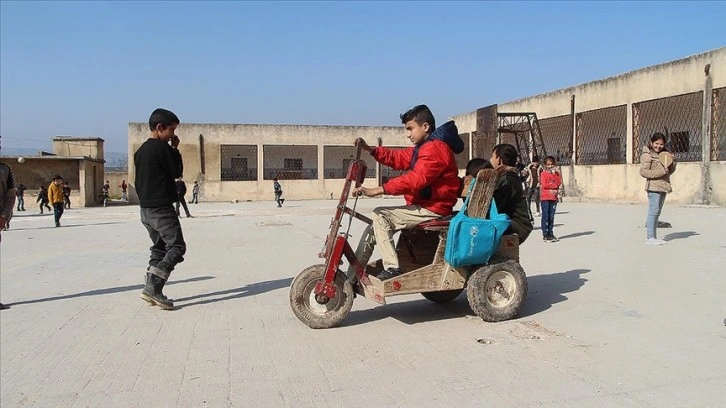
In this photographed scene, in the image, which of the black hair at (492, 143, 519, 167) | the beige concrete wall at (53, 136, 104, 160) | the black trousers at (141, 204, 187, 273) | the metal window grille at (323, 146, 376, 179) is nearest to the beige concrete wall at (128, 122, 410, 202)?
the metal window grille at (323, 146, 376, 179)

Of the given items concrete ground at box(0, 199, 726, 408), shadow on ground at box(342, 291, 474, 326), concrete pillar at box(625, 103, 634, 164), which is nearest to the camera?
concrete ground at box(0, 199, 726, 408)

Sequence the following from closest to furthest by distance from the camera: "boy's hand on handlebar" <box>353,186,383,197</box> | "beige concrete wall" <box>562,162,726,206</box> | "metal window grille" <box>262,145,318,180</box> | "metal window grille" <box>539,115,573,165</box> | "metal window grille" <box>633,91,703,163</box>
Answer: "boy's hand on handlebar" <box>353,186,383,197</box>
"beige concrete wall" <box>562,162,726,206</box>
"metal window grille" <box>633,91,703,163</box>
"metal window grille" <box>539,115,573,165</box>
"metal window grille" <box>262,145,318,180</box>

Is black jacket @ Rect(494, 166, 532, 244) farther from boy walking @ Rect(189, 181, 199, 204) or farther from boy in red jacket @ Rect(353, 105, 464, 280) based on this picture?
boy walking @ Rect(189, 181, 199, 204)

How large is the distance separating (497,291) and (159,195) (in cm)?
343

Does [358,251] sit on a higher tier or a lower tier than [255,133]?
lower

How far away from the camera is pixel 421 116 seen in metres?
5.09

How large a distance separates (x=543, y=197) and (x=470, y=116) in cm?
2442

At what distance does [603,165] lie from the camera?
23219 mm

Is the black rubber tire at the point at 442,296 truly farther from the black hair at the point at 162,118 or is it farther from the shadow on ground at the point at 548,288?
the black hair at the point at 162,118

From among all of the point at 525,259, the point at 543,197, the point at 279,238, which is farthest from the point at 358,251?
the point at 279,238

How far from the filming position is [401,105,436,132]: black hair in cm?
508

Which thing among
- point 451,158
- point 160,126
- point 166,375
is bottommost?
point 166,375

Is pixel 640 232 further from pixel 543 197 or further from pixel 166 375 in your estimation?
pixel 166 375

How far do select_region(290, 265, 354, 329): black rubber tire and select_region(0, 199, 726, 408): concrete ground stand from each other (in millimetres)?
124
